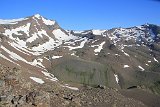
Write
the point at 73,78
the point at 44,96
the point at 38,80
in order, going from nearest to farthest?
the point at 44,96
the point at 38,80
the point at 73,78

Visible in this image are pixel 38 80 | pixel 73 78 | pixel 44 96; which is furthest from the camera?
pixel 73 78

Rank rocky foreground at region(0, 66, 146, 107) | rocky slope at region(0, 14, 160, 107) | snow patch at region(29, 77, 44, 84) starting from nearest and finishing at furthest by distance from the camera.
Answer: rocky foreground at region(0, 66, 146, 107) < rocky slope at region(0, 14, 160, 107) < snow patch at region(29, 77, 44, 84)

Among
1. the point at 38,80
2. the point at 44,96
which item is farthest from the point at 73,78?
the point at 44,96

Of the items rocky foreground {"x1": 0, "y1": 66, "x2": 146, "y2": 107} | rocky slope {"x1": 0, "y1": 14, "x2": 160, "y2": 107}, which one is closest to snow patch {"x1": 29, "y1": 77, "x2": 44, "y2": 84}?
rocky slope {"x1": 0, "y1": 14, "x2": 160, "y2": 107}

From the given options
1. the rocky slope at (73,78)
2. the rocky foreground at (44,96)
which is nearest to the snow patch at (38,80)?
the rocky slope at (73,78)

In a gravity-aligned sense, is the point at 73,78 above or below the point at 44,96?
below

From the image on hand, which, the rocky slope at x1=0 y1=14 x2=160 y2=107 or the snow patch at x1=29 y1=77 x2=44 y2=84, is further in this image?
the snow patch at x1=29 y1=77 x2=44 y2=84

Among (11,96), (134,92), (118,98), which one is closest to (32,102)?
(11,96)

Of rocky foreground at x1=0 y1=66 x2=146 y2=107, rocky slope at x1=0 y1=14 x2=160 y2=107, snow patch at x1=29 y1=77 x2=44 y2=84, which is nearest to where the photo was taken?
rocky foreground at x1=0 y1=66 x2=146 y2=107

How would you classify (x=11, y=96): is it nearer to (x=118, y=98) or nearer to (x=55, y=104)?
(x=55, y=104)

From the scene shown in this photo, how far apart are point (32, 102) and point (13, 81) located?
10371 mm

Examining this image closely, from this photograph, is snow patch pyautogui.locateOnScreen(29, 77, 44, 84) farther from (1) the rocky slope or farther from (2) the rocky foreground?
(2) the rocky foreground

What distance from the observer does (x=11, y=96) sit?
59594 mm

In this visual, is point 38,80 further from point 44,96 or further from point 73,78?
point 73,78
